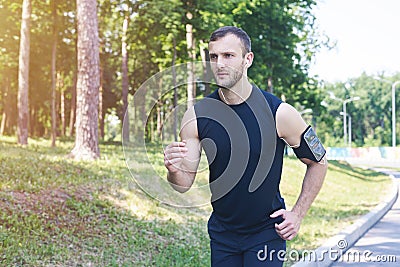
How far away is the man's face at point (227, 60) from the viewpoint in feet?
11.3

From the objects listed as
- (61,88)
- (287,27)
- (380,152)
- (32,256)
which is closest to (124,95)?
(287,27)

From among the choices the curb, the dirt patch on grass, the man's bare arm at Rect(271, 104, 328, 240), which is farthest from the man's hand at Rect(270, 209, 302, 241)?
the dirt patch on grass

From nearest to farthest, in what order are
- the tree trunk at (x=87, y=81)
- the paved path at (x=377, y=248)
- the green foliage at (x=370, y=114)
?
1. the paved path at (x=377, y=248)
2. the tree trunk at (x=87, y=81)
3. the green foliage at (x=370, y=114)

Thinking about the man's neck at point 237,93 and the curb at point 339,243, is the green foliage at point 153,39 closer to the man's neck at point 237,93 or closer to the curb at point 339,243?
the curb at point 339,243

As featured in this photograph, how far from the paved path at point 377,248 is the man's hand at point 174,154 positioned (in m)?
5.98

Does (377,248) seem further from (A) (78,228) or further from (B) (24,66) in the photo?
(B) (24,66)

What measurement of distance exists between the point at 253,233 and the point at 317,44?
150 ft

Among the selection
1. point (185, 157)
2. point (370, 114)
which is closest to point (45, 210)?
point (185, 157)

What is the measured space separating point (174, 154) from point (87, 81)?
Result: 472 inches

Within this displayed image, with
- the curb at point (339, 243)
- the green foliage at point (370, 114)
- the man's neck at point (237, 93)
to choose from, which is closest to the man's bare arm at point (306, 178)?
the man's neck at point (237, 93)

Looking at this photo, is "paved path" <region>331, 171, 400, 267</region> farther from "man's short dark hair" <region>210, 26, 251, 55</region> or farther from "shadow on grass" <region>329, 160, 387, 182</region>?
"shadow on grass" <region>329, 160, 387, 182</region>

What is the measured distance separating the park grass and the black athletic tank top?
1.84 ft

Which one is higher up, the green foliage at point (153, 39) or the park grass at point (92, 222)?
the green foliage at point (153, 39)

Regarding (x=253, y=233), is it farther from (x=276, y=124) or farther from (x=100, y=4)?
(x=100, y=4)
